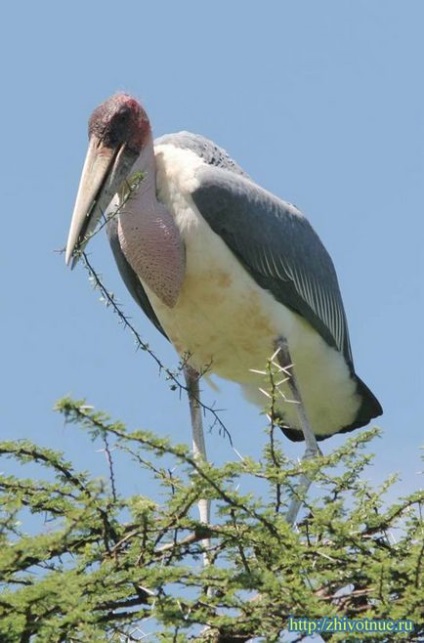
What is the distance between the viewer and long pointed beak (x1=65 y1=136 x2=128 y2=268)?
8375mm

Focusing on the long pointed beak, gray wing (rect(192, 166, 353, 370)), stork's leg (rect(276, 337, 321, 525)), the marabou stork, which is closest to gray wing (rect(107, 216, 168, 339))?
the marabou stork

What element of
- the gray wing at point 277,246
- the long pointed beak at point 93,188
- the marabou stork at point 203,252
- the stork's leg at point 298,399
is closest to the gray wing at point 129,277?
the marabou stork at point 203,252

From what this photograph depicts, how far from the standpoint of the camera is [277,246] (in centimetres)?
928

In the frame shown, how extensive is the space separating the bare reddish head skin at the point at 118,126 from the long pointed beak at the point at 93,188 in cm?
4

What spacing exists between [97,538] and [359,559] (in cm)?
100

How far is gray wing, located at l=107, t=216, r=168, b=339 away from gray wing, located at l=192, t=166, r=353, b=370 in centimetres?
60

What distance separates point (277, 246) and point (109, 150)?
104cm

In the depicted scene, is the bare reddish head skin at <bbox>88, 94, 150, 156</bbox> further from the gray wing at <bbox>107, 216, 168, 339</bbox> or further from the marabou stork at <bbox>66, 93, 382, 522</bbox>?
the gray wing at <bbox>107, 216, 168, 339</bbox>

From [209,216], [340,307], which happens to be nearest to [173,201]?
[209,216]

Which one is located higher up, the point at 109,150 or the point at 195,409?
the point at 109,150

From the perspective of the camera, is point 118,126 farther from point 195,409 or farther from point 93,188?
point 195,409

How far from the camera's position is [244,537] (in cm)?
655

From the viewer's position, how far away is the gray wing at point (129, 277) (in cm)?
931

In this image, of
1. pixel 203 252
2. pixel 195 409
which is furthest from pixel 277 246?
pixel 195 409
